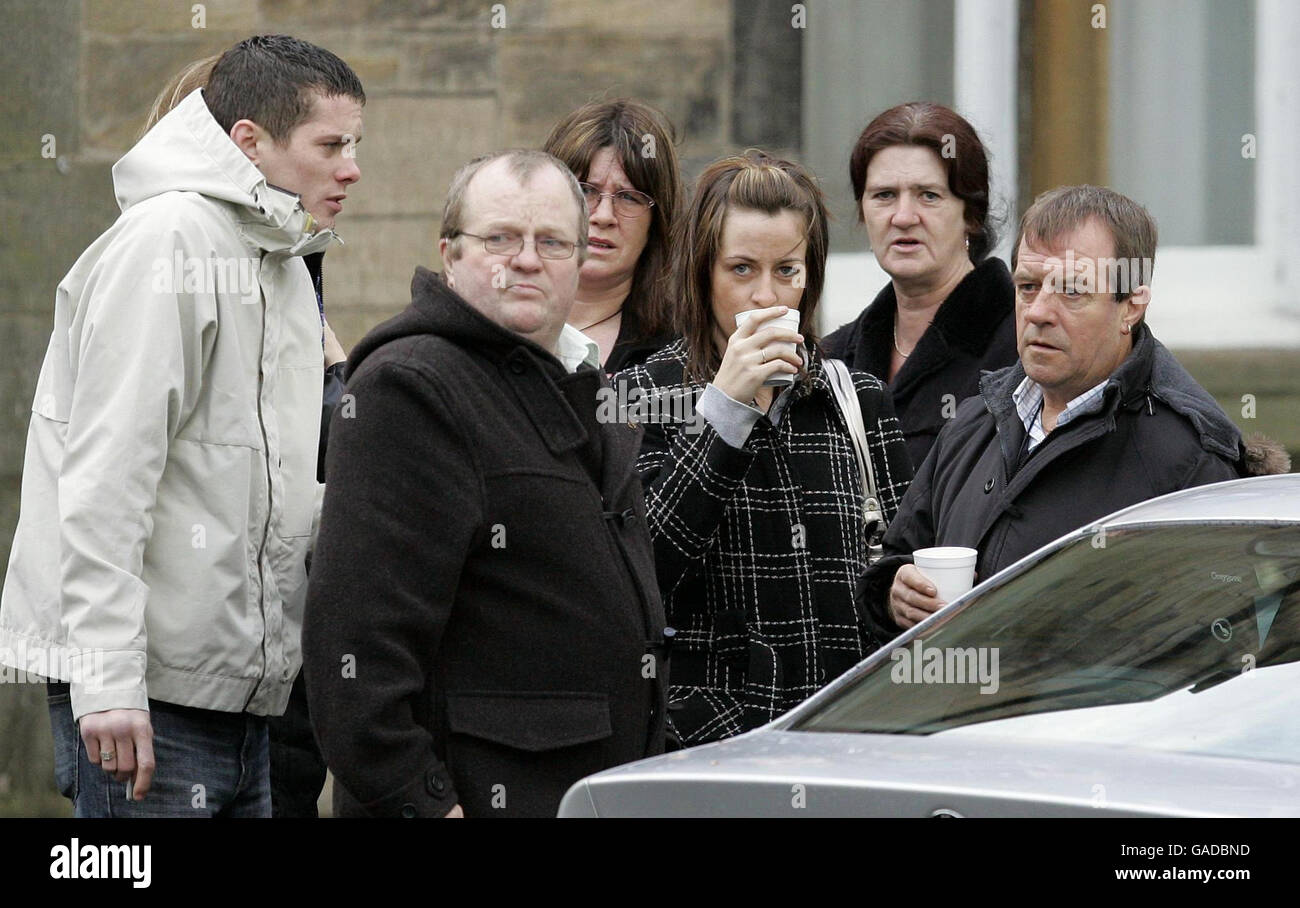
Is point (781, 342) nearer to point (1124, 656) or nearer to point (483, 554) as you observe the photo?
point (483, 554)

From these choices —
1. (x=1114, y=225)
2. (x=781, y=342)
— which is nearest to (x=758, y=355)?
→ (x=781, y=342)

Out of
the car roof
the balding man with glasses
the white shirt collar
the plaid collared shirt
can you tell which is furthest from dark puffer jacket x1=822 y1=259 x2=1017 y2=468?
the balding man with glasses

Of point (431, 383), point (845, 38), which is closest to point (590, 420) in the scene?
point (431, 383)

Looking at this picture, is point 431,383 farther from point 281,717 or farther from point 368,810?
point 281,717

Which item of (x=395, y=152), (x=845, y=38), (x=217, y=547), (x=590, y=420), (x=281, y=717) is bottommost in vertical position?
(x=281, y=717)

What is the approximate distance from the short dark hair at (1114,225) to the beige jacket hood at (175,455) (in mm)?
1587

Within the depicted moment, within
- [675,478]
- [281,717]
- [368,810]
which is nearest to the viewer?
[368,810]

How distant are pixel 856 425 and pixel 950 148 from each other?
1240mm

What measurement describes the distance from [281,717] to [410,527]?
1.24 metres

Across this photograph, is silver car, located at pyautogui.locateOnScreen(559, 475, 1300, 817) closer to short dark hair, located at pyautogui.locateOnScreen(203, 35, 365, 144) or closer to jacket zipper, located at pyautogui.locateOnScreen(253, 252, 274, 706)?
jacket zipper, located at pyautogui.locateOnScreen(253, 252, 274, 706)

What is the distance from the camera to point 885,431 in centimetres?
414

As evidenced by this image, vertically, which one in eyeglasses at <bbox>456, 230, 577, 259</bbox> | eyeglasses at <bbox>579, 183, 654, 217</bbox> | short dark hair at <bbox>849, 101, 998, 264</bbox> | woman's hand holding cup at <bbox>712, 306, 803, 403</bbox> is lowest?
woman's hand holding cup at <bbox>712, 306, 803, 403</bbox>

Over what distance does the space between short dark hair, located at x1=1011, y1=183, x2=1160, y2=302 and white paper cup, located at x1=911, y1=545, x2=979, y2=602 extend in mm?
662

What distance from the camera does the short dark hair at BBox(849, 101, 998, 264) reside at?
4945mm
